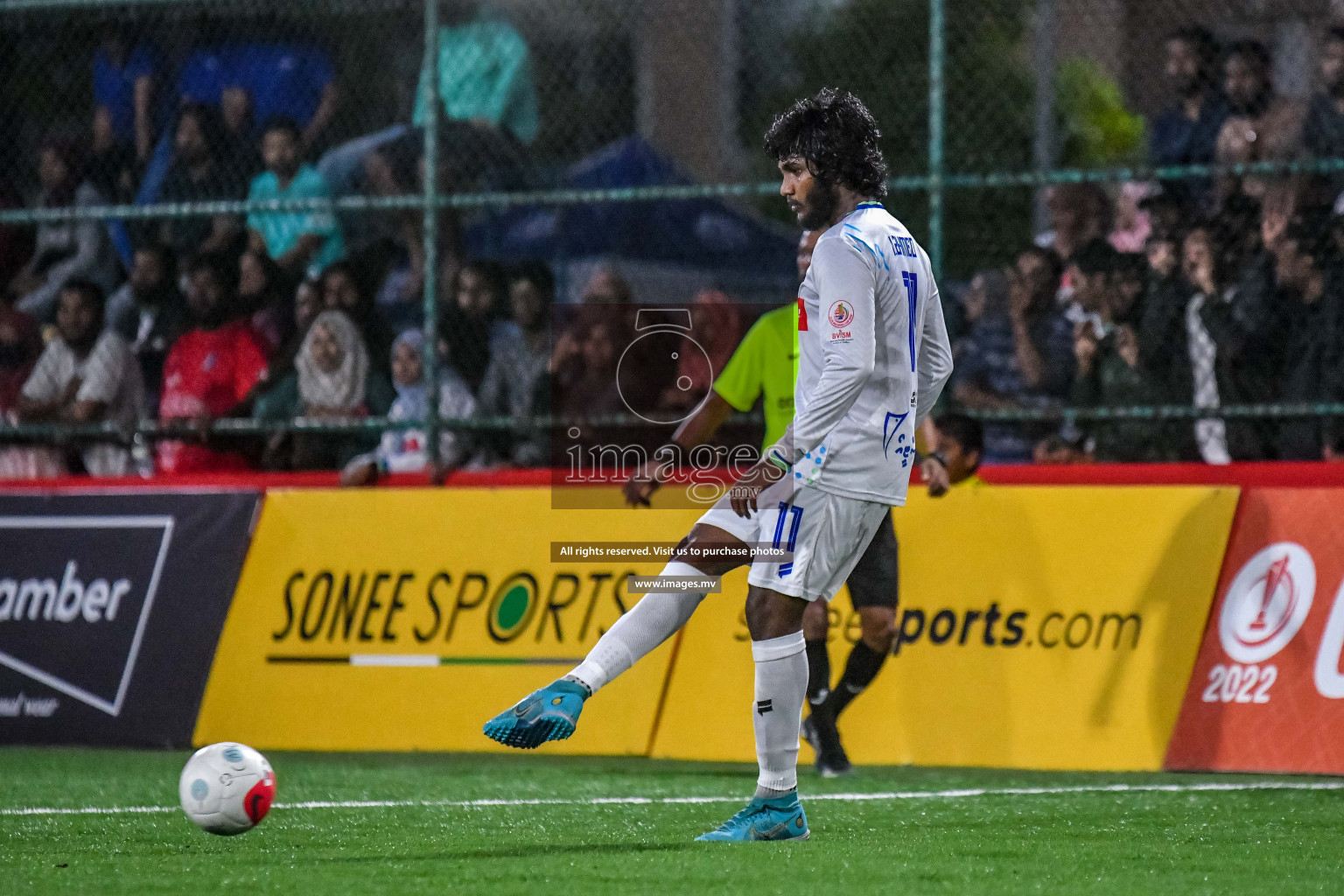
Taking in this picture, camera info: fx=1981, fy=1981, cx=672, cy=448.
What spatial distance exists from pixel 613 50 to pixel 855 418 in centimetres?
1106

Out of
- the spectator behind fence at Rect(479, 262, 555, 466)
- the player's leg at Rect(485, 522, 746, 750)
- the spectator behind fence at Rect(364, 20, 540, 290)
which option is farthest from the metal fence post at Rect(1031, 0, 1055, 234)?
the player's leg at Rect(485, 522, 746, 750)

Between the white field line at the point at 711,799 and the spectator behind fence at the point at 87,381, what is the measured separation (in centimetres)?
436

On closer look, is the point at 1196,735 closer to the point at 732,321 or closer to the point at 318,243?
the point at 732,321

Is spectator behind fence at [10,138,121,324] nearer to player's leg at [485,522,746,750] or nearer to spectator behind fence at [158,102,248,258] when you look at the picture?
spectator behind fence at [158,102,248,258]

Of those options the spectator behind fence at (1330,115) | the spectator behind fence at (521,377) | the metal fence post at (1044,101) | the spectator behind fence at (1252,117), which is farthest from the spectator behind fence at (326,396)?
the spectator behind fence at (1330,115)

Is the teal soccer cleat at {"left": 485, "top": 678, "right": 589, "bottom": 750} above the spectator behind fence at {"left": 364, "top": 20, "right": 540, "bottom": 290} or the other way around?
the other way around

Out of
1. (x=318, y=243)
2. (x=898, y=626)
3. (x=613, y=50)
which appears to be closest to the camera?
(x=898, y=626)

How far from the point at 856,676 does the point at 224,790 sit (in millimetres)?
3328

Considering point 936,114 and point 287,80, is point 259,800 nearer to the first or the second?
point 936,114

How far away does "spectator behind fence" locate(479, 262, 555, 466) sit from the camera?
10336 millimetres

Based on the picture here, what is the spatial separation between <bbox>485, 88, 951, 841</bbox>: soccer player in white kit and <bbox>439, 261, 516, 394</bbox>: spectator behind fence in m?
4.68

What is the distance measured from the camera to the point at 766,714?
5.89m

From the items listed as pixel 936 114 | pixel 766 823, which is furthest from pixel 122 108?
pixel 766 823

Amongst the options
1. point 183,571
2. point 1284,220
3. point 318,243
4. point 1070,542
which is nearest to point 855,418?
point 1070,542
